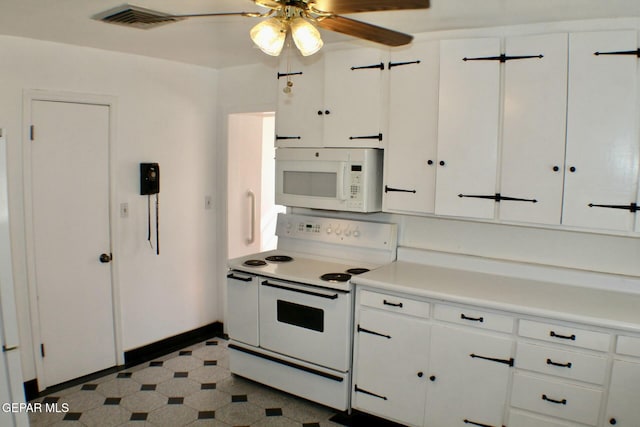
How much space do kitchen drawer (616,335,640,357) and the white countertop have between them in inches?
2.3

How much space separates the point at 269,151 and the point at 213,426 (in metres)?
2.97

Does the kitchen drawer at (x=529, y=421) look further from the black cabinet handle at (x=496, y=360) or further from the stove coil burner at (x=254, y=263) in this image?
the stove coil burner at (x=254, y=263)

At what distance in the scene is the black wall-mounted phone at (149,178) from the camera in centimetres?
378

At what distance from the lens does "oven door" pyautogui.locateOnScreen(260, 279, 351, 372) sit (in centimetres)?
301

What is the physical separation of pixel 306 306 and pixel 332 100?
1375 millimetres

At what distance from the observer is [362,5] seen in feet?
5.49

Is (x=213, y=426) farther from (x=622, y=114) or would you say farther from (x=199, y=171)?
(x=622, y=114)

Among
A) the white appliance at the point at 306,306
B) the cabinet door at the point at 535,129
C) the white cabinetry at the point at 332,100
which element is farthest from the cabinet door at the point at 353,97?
the cabinet door at the point at 535,129

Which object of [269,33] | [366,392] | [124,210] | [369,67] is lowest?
[366,392]

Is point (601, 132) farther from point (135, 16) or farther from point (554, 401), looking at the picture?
point (135, 16)

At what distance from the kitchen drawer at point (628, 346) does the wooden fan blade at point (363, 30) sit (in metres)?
1.69

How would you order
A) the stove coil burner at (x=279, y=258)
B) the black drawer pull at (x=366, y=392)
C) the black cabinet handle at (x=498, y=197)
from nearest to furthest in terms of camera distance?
the black cabinet handle at (x=498, y=197) < the black drawer pull at (x=366, y=392) < the stove coil burner at (x=279, y=258)

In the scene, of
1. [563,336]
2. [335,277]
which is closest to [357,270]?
[335,277]

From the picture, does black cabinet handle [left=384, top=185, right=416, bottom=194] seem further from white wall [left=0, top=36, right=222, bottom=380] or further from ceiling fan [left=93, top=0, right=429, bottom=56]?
white wall [left=0, top=36, right=222, bottom=380]
